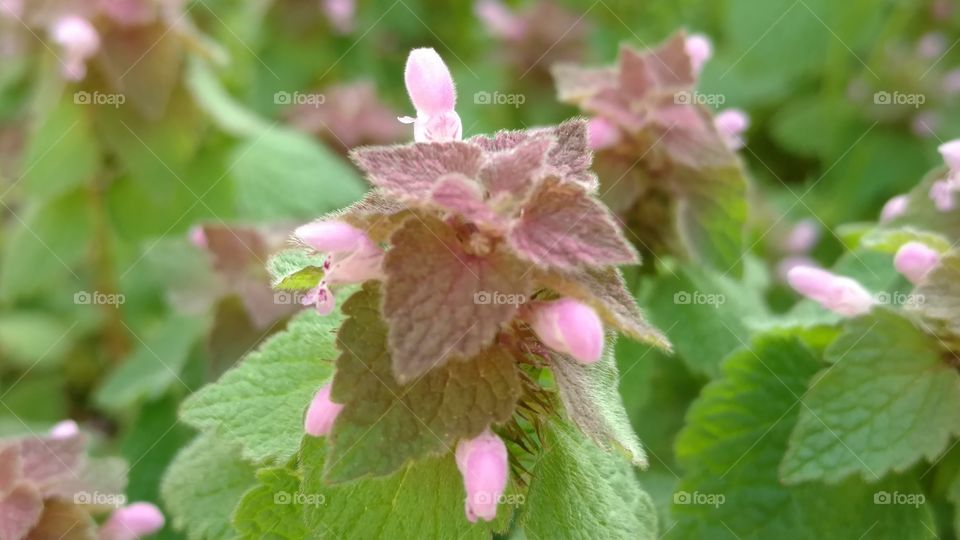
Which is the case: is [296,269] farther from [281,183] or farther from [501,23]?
[501,23]

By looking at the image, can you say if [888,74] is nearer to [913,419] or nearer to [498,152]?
[913,419]

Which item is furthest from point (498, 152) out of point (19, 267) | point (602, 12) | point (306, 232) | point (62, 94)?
point (602, 12)
